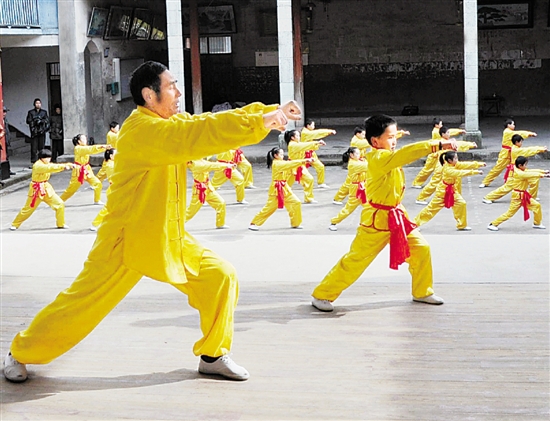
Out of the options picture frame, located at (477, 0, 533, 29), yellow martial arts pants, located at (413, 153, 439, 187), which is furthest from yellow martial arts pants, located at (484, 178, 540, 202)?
picture frame, located at (477, 0, 533, 29)

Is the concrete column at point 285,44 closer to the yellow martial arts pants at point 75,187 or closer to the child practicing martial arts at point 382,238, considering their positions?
the yellow martial arts pants at point 75,187

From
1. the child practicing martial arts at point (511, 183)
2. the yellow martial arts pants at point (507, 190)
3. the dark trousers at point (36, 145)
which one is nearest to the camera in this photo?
the yellow martial arts pants at point (507, 190)

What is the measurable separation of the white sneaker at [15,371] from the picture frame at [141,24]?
19265mm

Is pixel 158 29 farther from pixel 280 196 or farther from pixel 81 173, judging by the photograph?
pixel 280 196

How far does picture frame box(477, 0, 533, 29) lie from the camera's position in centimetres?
2605

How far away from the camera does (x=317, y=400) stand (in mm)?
4961

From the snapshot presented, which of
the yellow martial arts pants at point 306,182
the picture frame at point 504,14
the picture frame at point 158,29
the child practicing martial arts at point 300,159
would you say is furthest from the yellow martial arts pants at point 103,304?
the picture frame at point 504,14

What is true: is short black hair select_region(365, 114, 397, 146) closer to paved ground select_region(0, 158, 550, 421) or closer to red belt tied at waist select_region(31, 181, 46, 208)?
paved ground select_region(0, 158, 550, 421)

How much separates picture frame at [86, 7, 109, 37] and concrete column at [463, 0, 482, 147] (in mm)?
8321

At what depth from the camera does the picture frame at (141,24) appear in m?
23.9

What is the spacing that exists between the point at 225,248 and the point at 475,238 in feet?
8.14

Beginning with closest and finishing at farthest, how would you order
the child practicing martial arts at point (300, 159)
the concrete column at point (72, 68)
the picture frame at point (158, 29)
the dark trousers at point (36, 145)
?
the child practicing martial arts at point (300, 159)
the dark trousers at point (36, 145)
the concrete column at point (72, 68)
the picture frame at point (158, 29)

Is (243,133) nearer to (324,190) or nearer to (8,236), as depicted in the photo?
(8,236)

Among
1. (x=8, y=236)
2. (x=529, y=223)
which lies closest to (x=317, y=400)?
(x=8, y=236)
